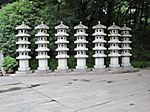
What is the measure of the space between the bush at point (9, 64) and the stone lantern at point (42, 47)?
0.86 m

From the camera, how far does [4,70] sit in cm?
973

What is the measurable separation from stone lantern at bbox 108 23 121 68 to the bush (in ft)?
11.6

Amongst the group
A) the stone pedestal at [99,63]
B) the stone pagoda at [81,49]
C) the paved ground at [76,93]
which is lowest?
the paved ground at [76,93]

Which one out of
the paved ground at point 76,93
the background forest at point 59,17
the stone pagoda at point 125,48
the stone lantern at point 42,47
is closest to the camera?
the paved ground at point 76,93

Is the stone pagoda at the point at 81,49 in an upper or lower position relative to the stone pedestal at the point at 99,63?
upper

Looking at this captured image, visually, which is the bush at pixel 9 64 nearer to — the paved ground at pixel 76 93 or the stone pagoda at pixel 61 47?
the paved ground at pixel 76 93

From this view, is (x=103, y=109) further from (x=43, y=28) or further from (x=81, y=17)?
(x=81, y=17)

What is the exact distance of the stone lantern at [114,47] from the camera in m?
10.5

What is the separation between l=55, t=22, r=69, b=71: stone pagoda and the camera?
388 inches

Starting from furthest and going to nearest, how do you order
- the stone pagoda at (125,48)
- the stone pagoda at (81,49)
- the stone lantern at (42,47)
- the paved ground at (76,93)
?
the stone pagoda at (125,48), the stone pagoda at (81,49), the stone lantern at (42,47), the paved ground at (76,93)

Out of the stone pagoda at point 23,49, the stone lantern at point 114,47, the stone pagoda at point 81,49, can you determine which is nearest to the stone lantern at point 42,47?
the stone pagoda at point 23,49

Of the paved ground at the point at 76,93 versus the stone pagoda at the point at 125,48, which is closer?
the paved ground at the point at 76,93

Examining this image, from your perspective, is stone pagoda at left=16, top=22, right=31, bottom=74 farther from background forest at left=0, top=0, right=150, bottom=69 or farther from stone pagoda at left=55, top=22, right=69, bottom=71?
stone pagoda at left=55, top=22, right=69, bottom=71

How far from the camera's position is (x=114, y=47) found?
1053 cm
